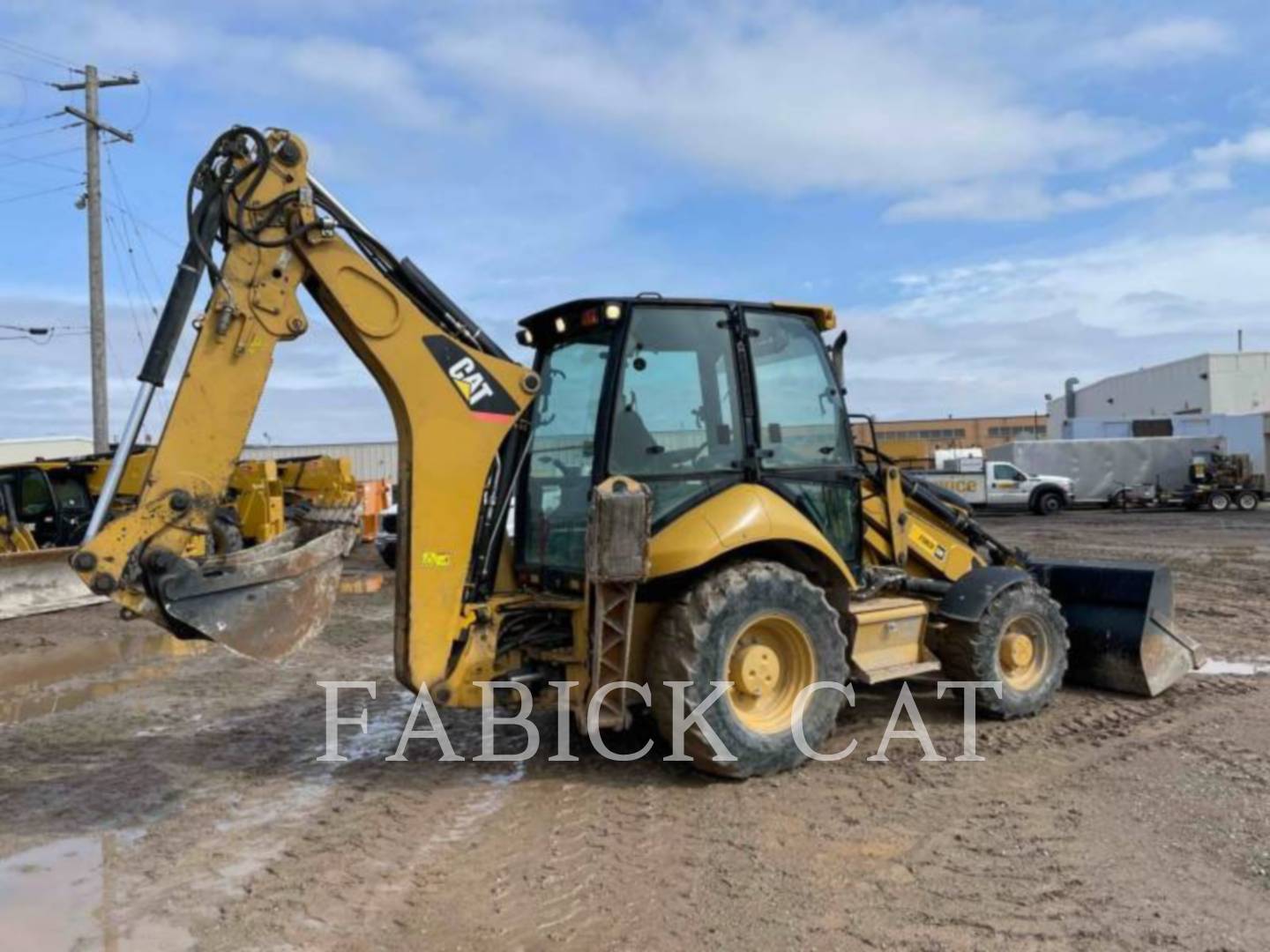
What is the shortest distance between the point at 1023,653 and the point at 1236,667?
2.71 metres

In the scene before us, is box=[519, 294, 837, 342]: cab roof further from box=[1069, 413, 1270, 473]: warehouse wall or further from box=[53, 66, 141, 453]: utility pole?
box=[1069, 413, 1270, 473]: warehouse wall

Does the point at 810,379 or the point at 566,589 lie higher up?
the point at 810,379

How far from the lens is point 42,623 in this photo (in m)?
12.5

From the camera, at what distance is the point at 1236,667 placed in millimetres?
8195

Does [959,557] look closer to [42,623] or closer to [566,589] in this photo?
[566,589]

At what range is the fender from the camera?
21.0 ft

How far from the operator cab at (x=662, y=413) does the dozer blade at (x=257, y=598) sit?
4.01ft

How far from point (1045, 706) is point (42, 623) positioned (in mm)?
11246

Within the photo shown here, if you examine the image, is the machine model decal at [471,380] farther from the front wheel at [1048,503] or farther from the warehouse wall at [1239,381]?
the warehouse wall at [1239,381]

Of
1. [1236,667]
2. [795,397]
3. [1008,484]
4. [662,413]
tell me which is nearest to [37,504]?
[662,413]

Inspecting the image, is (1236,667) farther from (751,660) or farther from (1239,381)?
(1239,381)

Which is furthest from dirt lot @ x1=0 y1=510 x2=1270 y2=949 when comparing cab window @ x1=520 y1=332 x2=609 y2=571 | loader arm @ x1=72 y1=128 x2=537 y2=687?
Result: cab window @ x1=520 y1=332 x2=609 y2=571

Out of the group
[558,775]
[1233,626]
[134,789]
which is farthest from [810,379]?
[1233,626]

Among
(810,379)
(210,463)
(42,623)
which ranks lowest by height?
(42,623)
